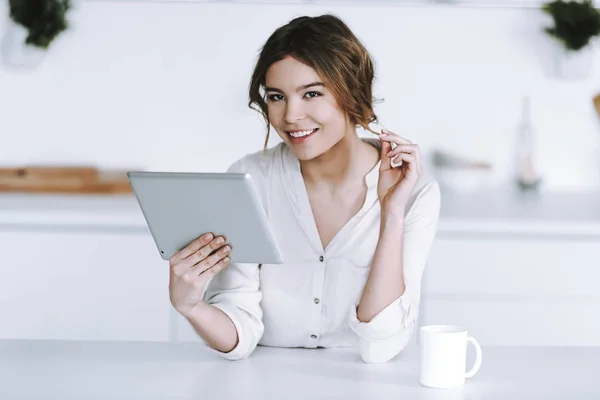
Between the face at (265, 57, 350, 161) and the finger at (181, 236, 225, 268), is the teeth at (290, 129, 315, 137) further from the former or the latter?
the finger at (181, 236, 225, 268)

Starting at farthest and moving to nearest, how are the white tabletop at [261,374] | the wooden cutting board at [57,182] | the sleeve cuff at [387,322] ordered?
the wooden cutting board at [57,182], the sleeve cuff at [387,322], the white tabletop at [261,374]

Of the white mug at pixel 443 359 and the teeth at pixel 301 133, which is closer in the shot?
the white mug at pixel 443 359

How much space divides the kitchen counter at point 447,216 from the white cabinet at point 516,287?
41mm

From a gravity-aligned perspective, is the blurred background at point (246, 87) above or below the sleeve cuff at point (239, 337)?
above

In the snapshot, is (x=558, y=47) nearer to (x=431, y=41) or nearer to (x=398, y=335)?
(x=431, y=41)

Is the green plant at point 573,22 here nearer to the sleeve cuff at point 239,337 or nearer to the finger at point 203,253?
the sleeve cuff at point 239,337

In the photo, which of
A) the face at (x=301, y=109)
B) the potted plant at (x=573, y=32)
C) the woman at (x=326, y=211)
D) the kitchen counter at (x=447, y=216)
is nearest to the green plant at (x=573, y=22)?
the potted plant at (x=573, y=32)

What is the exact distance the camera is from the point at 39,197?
303 cm

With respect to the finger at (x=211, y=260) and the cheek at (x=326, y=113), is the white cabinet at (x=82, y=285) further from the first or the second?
the finger at (x=211, y=260)

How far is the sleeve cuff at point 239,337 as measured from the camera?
1.46m

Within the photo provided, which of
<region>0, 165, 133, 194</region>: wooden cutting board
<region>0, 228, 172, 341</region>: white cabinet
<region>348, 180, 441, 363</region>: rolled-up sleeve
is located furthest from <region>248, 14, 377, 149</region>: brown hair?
<region>0, 165, 133, 194</region>: wooden cutting board

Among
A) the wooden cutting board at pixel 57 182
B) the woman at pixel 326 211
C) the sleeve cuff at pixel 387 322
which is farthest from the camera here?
the wooden cutting board at pixel 57 182

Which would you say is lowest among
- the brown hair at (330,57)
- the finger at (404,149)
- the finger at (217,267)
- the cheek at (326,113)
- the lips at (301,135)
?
the finger at (217,267)

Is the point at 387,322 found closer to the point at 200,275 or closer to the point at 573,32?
the point at 200,275
